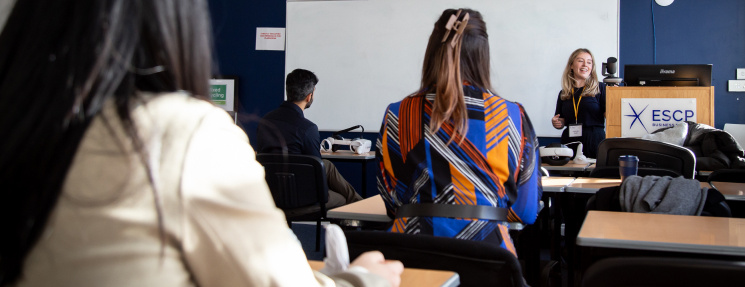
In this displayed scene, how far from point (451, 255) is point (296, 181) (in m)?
2.62

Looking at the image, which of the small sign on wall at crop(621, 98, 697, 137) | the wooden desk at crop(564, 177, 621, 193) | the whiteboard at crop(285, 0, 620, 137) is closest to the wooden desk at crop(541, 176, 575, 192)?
the wooden desk at crop(564, 177, 621, 193)

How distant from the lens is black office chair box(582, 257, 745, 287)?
1172mm

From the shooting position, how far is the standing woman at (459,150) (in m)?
1.74

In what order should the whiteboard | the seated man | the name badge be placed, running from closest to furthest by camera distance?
the seated man < the name badge < the whiteboard

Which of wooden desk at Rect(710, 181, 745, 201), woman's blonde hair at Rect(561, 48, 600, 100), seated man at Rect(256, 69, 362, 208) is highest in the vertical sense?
woman's blonde hair at Rect(561, 48, 600, 100)

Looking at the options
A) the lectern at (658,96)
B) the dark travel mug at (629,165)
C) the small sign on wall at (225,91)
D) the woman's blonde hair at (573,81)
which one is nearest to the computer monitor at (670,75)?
the lectern at (658,96)

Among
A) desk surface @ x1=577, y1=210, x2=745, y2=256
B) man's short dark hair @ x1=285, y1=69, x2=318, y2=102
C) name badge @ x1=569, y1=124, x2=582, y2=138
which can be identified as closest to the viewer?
desk surface @ x1=577, y1=210, x2=745, y2=256

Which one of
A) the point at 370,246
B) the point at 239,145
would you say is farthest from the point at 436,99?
the point at 239,145

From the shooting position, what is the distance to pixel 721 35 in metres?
5.63

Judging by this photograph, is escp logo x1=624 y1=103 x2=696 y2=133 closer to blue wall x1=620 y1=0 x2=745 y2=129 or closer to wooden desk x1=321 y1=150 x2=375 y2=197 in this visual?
blue wall x1=620 y1=0 x2=745 y2=129

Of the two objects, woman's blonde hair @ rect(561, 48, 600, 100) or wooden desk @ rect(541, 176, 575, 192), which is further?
woman's blonde hair @ rect(561, 48, 600, 100)

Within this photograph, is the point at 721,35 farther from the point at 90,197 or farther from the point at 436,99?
the point at 90,197

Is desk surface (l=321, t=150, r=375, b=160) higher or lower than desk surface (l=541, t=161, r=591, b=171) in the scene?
higher

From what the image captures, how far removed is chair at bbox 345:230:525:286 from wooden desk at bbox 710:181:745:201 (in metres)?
1.45
